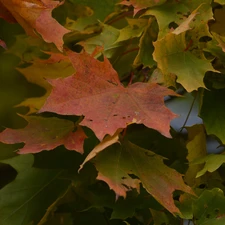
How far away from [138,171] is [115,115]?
0.30 feet

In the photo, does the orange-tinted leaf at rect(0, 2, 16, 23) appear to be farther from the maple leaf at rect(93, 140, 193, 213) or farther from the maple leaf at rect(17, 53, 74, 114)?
the maple leaf at rect(93, 140, 193, 213)

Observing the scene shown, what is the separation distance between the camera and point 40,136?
833mm

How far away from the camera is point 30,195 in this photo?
1019 mm

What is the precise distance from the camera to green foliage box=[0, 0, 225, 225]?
79cm

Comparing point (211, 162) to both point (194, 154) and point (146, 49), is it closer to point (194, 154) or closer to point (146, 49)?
point (194, 154)

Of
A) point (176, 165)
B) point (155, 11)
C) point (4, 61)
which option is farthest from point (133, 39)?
point (4, 61)

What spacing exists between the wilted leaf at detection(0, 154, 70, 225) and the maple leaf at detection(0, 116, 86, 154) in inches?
6.3

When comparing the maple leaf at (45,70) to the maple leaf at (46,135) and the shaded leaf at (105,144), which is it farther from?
the shaded leaf at (105,144)

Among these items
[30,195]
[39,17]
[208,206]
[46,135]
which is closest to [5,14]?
[39,17]

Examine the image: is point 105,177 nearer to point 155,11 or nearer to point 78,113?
point 78,113

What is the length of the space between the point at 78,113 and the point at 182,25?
21 cm

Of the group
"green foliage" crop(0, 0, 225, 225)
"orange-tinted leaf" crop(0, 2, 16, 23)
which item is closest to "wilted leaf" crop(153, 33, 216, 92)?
"green foliage" crop(0, 0, 225, 225)

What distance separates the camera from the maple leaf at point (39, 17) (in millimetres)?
868

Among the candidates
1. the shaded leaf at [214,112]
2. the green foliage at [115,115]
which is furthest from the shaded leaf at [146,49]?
the shaded leaf at [214,112]
